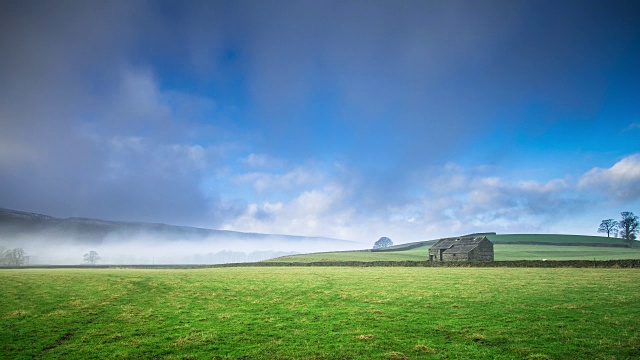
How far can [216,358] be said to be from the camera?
12172 millimetres

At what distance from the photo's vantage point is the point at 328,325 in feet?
54.5

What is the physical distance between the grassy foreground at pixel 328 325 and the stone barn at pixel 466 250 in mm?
57132

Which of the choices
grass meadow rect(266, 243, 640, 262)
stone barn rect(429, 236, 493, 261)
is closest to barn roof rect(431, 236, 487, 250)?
stone barn rect(429, 236, 493, 261)

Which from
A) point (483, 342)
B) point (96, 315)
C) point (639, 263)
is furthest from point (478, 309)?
point (639, 263)

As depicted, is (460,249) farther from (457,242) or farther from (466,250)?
(457,242)

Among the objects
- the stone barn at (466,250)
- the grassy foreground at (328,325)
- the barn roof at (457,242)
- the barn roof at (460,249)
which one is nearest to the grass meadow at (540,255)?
the barn roof at (457,242)

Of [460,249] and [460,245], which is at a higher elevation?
[460,245]

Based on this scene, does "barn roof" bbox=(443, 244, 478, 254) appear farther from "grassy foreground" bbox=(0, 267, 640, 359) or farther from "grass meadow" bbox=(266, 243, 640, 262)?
"grassy foreground" bbox=(0, 267, 640, 359)

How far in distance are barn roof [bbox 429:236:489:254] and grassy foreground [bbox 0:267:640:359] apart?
2308 inches

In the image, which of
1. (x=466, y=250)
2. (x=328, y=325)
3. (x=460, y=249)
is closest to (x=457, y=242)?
(x=460, y=249)

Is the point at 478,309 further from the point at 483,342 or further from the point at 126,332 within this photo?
the point at 126,332

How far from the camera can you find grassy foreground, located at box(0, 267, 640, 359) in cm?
1260

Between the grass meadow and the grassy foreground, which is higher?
the grassy foreground

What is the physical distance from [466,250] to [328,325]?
3004 inches
